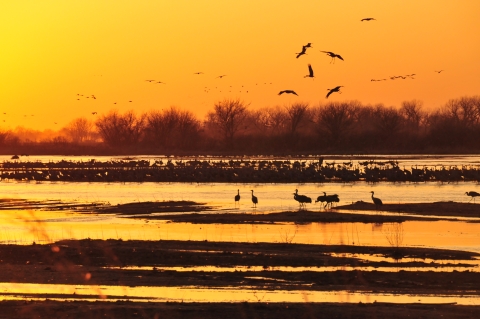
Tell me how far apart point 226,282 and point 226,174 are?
45.0 metres

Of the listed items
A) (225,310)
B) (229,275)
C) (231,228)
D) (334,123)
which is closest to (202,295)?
(225,310)

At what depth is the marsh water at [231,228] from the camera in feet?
54.1

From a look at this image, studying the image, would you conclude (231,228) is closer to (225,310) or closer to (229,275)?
(229,275)

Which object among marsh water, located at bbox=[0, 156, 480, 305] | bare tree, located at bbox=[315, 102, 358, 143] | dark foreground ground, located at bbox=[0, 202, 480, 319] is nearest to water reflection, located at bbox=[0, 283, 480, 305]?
marsh water, located at bbox=[0, 156, 480, 305]

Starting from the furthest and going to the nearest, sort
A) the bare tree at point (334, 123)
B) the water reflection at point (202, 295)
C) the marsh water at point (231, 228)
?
the bare tree at point (334, 123) → the marsh water at point (231, 228) → the water reflection at point (202, 295)

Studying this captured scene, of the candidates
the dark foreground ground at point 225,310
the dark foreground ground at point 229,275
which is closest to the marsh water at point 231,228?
the dark foreground ground at point 229,275

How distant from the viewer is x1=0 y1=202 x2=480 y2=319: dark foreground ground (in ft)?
47.3

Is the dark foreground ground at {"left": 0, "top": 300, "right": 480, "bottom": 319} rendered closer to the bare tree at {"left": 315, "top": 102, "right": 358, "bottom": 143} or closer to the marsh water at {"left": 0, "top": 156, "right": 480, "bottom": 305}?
the marsh water at {"left": 0, "top": 156, "right": 480, "bottom": 305}

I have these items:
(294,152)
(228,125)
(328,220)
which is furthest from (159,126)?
(328,220)

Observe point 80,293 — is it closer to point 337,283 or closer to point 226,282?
point 226,282

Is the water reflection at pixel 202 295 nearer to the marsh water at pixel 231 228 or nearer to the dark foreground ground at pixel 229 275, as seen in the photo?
the marsh water at pixel 231 228

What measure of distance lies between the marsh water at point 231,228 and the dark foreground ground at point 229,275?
725mm

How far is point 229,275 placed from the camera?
60.7ft

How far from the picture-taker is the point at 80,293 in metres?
16.4
